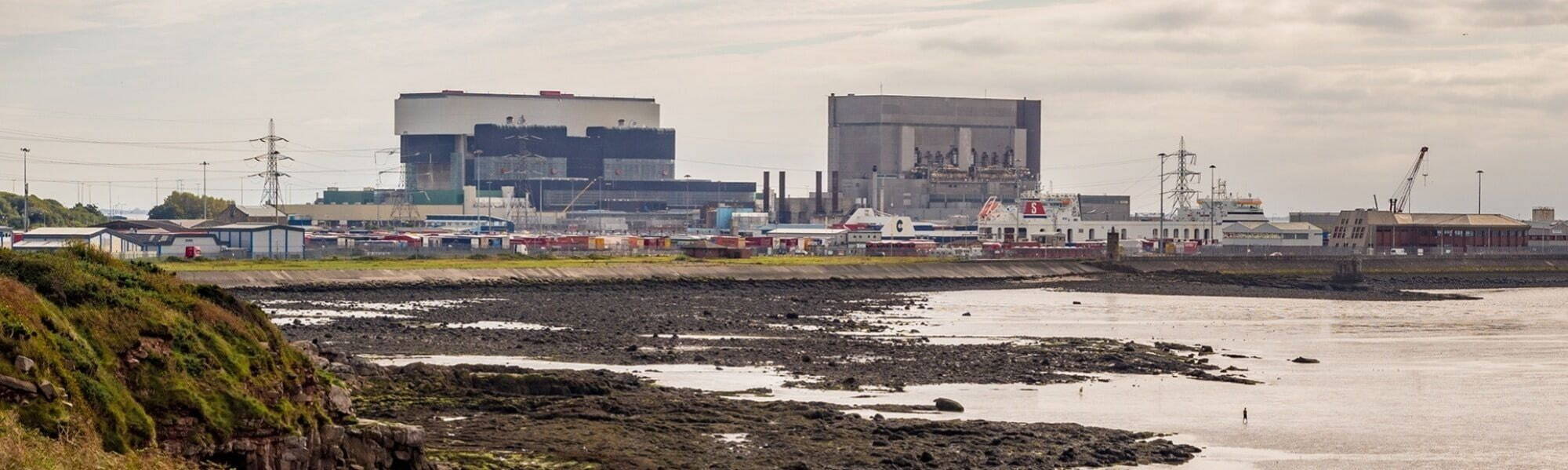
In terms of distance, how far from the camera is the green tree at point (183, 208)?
176000 millimetres

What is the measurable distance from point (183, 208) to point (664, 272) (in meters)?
107

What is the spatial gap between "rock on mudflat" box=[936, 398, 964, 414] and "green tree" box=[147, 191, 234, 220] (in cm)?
15039

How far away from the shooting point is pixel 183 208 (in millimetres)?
181125

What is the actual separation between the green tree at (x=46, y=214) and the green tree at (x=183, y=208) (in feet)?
46.7

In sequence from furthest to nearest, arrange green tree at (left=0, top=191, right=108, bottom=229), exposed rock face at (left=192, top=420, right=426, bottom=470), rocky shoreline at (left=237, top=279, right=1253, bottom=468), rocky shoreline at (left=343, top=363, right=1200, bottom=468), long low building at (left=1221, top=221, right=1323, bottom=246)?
long low building at (left=1221, top=221, right=1323, bottom=246)
green tree at (left=0, top=191, right=108, bottom=229)
rocky shoreline at (left=237, top=279, right=1253, bottom=468)
rocky shoreline at (left=343, top=363, right=1200, bottom=468)
exposed rock face at (left=192, top=420, right=426, bottom=470)

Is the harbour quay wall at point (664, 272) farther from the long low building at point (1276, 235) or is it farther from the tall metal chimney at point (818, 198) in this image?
the tall metal chimney at point (818, 198)

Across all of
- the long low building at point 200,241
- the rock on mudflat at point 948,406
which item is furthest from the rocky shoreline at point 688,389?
the long low building at point 200,241

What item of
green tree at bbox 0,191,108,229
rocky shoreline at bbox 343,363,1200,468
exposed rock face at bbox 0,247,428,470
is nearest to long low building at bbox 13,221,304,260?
green tree at bbox 0,191,108,229

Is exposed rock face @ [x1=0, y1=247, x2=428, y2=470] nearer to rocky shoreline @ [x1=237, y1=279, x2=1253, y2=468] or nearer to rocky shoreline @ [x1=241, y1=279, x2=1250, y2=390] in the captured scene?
rocky shoreline @ [x1=237, y1=279, x2=1253, y2=468]

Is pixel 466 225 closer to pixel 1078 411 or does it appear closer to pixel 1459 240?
pixel 1459 240

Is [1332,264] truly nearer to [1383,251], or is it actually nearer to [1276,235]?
[1383,251]

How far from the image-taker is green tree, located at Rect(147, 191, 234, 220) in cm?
17600

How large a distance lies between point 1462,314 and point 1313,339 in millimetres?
17924

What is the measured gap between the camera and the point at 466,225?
609 feet
